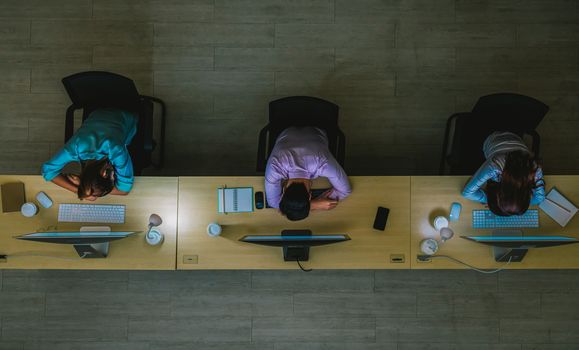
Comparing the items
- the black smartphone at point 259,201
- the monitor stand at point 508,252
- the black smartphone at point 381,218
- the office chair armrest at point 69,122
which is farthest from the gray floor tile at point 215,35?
the monitor stand at point 508,252

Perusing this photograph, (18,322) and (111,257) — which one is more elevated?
(111,257)

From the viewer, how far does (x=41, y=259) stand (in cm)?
243

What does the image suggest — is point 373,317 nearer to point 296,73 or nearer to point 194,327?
point 194,327

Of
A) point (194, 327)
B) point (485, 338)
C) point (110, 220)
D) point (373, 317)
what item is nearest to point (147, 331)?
point (194, 327)

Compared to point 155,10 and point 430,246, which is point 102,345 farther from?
point 155,10

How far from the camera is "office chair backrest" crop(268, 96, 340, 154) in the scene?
2.41 m

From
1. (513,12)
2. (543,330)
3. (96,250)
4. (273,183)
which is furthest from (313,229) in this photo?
(513,12)

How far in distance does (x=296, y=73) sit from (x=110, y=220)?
6.20 ft

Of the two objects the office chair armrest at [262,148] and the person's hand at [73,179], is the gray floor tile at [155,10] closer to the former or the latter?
the office chair armrest at [262,148]

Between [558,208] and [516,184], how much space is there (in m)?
0.63

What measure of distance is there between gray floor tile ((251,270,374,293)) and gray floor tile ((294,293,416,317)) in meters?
0.06

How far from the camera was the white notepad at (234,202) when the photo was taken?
2447 millimetres

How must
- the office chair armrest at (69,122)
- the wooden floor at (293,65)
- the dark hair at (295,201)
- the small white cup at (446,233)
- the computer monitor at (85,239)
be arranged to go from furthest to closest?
the wooden floor at (293,65) → the office chair armrest at (69,122) → the small white cup at (446,233) → the computer monitor at (85,239) → the dark hair at (295,201)

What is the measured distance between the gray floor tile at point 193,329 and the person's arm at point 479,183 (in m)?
1.97
